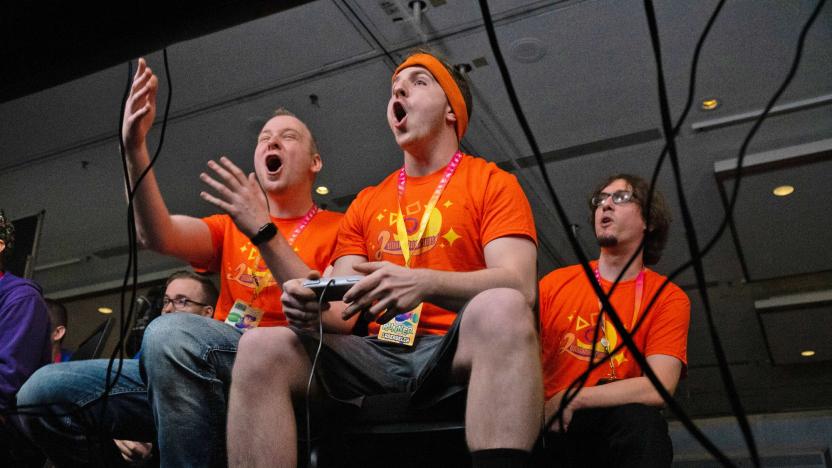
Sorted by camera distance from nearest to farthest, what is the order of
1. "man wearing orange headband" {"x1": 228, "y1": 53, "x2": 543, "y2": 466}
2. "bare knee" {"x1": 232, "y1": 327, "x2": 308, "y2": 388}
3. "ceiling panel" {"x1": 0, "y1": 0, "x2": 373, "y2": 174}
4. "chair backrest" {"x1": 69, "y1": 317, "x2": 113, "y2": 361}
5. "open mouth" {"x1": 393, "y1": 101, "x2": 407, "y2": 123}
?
"man wearing orange headband" {"x1": 228, "y1": 53, "x2": 543, "y2": 466} → "bare knee" {"x1": 232, "y1": 327, "x2": 308, "y2": 388} → "open mouth" {"x1": 393, "y1": 101, "x2": 407, "y2": 123} → "chair backrest" {"x1": 69, "y1": 317, "x2": 113, "y2": 361} → "ceiling panel" {"x1": 0, "y1": 0, "x2": 373, "y2": 174}

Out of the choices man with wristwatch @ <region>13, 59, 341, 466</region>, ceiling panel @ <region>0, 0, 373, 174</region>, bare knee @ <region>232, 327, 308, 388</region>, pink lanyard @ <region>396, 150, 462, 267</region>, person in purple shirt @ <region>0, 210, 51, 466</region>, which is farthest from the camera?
ceiling panel @ <region>0, 0, 373, 174</region>

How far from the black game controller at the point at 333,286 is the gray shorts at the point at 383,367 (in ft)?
0.30

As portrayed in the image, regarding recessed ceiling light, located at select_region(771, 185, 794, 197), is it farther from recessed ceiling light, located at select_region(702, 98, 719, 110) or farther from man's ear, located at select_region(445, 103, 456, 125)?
man's ear, located at select_region(445, 103, 456, 125)

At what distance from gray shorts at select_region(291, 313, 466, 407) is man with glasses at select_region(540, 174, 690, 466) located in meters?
0.35

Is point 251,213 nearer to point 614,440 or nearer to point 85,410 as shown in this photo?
point 85,410

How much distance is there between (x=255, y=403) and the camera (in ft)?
4.85

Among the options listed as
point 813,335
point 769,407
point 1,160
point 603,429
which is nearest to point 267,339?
point 603,429

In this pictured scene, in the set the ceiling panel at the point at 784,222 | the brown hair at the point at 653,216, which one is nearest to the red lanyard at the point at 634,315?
the brown hair at the point at 653,216

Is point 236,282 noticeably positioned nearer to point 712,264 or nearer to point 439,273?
point 439,273

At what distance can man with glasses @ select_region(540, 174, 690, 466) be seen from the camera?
189 centimetres

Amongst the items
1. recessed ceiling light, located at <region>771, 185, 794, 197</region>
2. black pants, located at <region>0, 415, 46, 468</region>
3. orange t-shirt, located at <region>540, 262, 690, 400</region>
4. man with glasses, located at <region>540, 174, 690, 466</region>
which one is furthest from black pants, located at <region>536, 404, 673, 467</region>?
recessed ceiling light, located at <region>771, 185, 794, 197</region>

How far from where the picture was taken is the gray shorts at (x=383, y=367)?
150 cm

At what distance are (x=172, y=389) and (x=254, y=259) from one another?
2.25 feet

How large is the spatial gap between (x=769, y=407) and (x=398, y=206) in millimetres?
8170
